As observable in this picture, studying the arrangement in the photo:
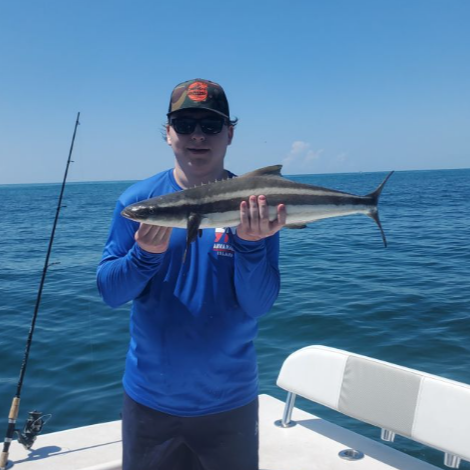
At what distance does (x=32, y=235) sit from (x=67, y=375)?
2503cm

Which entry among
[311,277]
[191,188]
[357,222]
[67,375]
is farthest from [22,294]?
[357,222]

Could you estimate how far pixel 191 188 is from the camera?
348 centimetres

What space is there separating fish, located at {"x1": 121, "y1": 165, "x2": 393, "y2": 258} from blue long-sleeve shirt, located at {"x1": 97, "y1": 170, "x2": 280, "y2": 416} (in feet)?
0.60

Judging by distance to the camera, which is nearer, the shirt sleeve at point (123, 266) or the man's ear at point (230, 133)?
the shirt sleeve at point (123, 266)

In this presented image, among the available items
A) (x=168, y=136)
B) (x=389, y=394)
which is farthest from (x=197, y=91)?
(x=389, y=394)

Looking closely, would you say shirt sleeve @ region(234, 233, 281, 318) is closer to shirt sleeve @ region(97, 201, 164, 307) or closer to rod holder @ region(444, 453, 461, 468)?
shirt sleeve @ region(97, 201, 164, 307)

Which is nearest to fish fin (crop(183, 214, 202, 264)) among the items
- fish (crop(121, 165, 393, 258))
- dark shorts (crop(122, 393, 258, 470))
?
fish (crop(121, 165, 393, 258))

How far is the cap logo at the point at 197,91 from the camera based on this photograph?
3.49 meters

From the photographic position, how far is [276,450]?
5707 mm

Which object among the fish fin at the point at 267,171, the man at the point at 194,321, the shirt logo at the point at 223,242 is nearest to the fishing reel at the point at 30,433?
the man at the point at 194,321

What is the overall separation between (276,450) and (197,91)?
168 inches

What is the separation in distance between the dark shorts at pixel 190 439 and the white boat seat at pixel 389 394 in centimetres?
221

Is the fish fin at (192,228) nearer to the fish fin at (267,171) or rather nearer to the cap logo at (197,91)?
the fish fin at (267,171)

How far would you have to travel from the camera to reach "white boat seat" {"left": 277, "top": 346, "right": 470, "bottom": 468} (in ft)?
15.2
